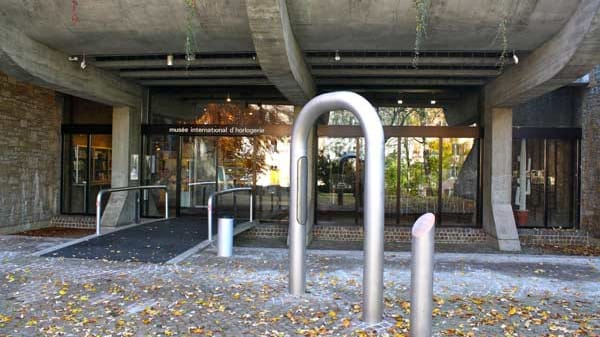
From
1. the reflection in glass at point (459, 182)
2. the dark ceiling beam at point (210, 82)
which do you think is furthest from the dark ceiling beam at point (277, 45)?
the reflection in glass at point (459, 182)

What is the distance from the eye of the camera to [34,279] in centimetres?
621

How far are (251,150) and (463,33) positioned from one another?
667cm

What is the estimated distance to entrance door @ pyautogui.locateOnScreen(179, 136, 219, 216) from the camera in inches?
511

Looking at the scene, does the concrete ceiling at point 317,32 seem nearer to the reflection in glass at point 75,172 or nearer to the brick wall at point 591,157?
the brick wall at point 591,157

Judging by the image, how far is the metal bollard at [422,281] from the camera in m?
4.01

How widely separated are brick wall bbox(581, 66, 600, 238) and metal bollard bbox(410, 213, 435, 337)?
982 centimetres

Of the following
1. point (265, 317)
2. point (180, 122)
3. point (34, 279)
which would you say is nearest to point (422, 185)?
point (180, 122)

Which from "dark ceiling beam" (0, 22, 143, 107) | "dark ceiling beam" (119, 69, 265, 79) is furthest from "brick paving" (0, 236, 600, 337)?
"dark ceiling beam" (119, 69, 265, 79)

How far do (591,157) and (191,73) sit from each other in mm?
10392

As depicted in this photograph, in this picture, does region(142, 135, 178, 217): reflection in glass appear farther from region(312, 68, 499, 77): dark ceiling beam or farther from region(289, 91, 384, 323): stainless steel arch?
region(289, 91, 384, 323): stainless steel arch

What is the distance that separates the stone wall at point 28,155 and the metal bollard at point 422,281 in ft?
34.1

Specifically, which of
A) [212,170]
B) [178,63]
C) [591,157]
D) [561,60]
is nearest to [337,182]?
[212,170]

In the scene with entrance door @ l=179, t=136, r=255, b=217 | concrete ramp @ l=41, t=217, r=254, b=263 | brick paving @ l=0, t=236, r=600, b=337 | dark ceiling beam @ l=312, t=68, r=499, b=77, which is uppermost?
dark ceiling beam @ l=312, t=68, r=499, b=77

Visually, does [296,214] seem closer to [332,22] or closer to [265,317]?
[265,317]
